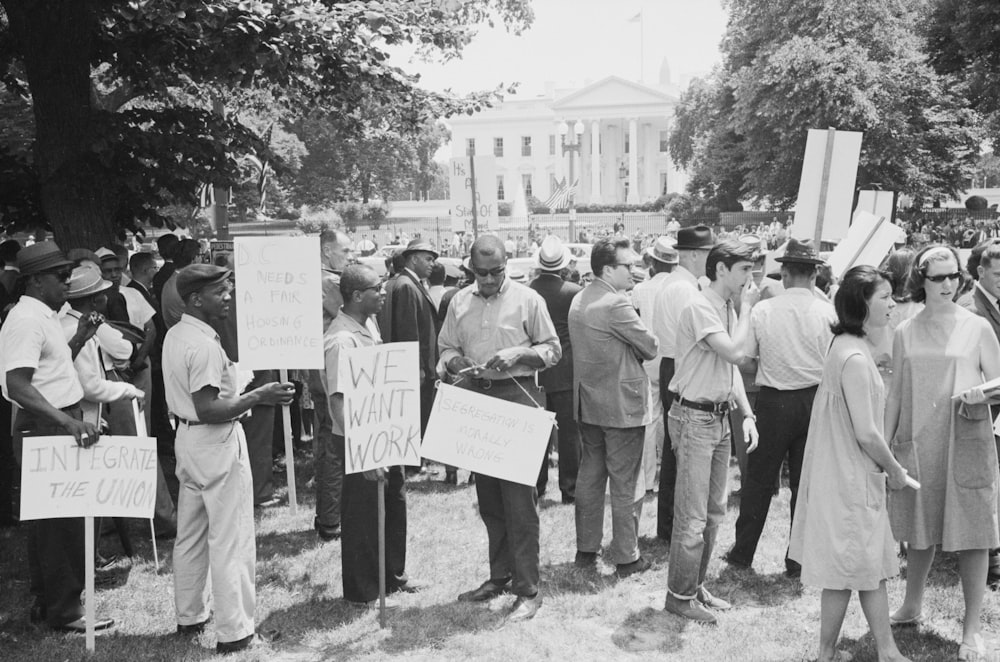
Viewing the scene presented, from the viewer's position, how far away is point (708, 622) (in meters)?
5.34

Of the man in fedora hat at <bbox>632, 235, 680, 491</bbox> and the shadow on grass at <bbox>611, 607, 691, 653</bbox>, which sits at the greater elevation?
the man in fedora hat at <bbox>632, 235, 680, 491</bbox>

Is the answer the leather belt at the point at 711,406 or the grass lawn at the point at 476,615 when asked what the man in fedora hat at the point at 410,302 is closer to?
the grass lawn at the point at 476,615

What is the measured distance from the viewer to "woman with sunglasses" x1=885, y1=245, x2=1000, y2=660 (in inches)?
191

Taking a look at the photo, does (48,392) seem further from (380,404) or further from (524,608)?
(524,608)

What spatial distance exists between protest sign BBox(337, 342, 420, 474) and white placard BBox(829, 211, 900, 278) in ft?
13.3

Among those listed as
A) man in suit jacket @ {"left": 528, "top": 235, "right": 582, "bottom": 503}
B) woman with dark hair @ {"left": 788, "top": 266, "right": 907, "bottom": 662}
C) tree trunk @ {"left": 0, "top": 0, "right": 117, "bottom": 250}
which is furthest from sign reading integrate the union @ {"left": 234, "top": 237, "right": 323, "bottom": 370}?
tree trunk @ {"left": 0, "top": 0, "right": 117, "bottom": 250}

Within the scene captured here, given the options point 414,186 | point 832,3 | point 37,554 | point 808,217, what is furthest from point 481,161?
point 414,186

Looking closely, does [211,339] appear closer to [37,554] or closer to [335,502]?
[37,554]

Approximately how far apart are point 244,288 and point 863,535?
418 centimetres

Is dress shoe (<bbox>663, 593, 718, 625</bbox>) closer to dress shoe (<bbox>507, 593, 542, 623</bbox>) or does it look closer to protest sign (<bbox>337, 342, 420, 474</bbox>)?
dress shoe (<bbox>507, 593, 542, 623</bbox>)

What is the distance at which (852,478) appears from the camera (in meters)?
4.46

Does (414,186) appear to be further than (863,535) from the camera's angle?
Yes

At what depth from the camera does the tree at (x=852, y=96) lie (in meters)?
33.1

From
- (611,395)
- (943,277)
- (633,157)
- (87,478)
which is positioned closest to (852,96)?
(611,395)
